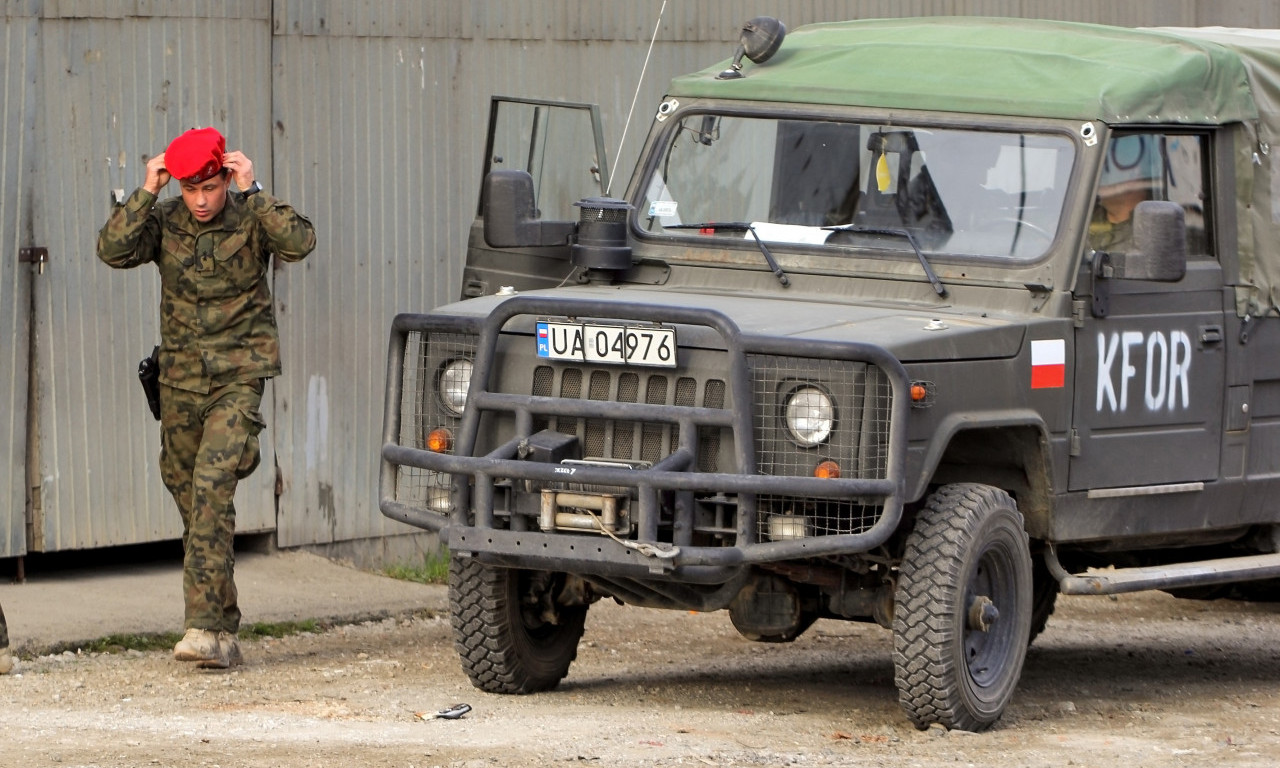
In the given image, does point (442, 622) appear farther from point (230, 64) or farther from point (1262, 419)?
point (1262, 419)

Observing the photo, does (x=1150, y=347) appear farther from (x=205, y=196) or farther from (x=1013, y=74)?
(x=205, y=196)

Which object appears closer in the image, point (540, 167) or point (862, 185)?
point (862, 185)

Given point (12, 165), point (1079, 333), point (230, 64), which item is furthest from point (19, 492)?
point (1079, 333)

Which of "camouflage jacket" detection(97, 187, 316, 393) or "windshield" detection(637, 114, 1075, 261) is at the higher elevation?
"windshield" detection(637, 114, 1075, 261)

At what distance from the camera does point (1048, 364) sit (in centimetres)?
693

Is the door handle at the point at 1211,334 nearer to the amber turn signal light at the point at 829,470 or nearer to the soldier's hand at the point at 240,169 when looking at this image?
the amber turn signal light at the point at 829,470

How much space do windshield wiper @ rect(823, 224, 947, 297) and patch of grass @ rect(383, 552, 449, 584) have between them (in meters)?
3.30

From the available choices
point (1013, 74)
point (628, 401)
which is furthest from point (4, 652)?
point (1013, 74)

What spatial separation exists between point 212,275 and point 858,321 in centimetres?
243

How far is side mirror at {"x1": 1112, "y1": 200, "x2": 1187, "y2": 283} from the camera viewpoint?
6.86m

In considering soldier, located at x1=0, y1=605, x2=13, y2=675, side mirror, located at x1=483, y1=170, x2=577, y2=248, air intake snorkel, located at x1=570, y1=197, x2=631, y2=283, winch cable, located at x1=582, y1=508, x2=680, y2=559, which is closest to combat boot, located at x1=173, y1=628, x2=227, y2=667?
soldier, located at x1=0, y1=605, x2=13, y2=675

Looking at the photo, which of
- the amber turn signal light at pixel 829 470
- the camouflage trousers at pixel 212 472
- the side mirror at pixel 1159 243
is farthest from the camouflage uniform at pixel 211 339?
the side mirror at pixel 1159 243

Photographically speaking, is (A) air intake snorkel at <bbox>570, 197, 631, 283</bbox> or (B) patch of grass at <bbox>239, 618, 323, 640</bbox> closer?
(A) air intake snorkel at <bbox>570, 197, 631, 283</bbox>

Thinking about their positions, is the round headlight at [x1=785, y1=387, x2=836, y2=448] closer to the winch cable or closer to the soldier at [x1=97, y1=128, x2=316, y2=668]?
the winch cable
